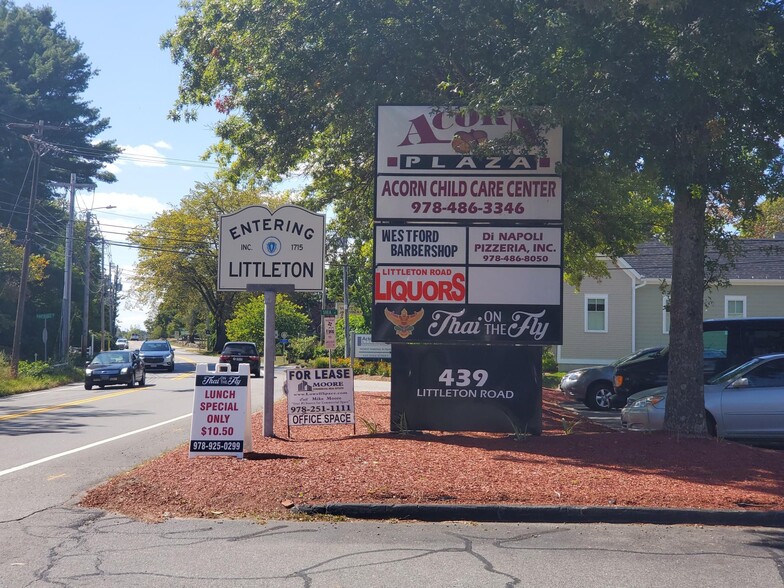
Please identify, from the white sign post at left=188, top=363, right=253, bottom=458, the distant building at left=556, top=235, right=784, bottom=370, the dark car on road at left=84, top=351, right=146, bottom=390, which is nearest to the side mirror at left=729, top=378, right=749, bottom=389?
the white sign post at left=188, top=363, right=253, bottom=458

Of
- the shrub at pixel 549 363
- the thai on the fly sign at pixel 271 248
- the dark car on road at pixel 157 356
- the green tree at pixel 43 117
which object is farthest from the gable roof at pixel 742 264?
the green tree at pixel 43 117

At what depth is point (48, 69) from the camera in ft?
214

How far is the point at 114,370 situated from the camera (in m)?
31.5

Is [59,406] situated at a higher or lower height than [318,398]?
lower

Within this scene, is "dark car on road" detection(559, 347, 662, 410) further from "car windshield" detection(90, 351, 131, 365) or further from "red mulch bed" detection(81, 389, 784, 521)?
"car windshield" detection(90, 351, 131, 365)

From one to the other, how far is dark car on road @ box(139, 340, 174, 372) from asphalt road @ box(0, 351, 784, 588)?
118 feet

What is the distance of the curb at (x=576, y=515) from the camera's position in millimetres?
8242

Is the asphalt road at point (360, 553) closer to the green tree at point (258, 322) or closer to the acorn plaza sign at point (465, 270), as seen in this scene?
the acorn plaza sign at point (465, 270)

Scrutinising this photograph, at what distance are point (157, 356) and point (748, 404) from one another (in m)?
36.0

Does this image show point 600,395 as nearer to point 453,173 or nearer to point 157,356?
point 453,173

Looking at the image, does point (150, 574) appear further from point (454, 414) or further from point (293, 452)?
point (454, 414)

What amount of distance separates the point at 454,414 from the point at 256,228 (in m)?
4.20

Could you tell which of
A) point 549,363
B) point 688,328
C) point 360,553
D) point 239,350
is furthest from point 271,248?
point 239,350

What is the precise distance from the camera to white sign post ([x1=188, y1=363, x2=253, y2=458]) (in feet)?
36.3
